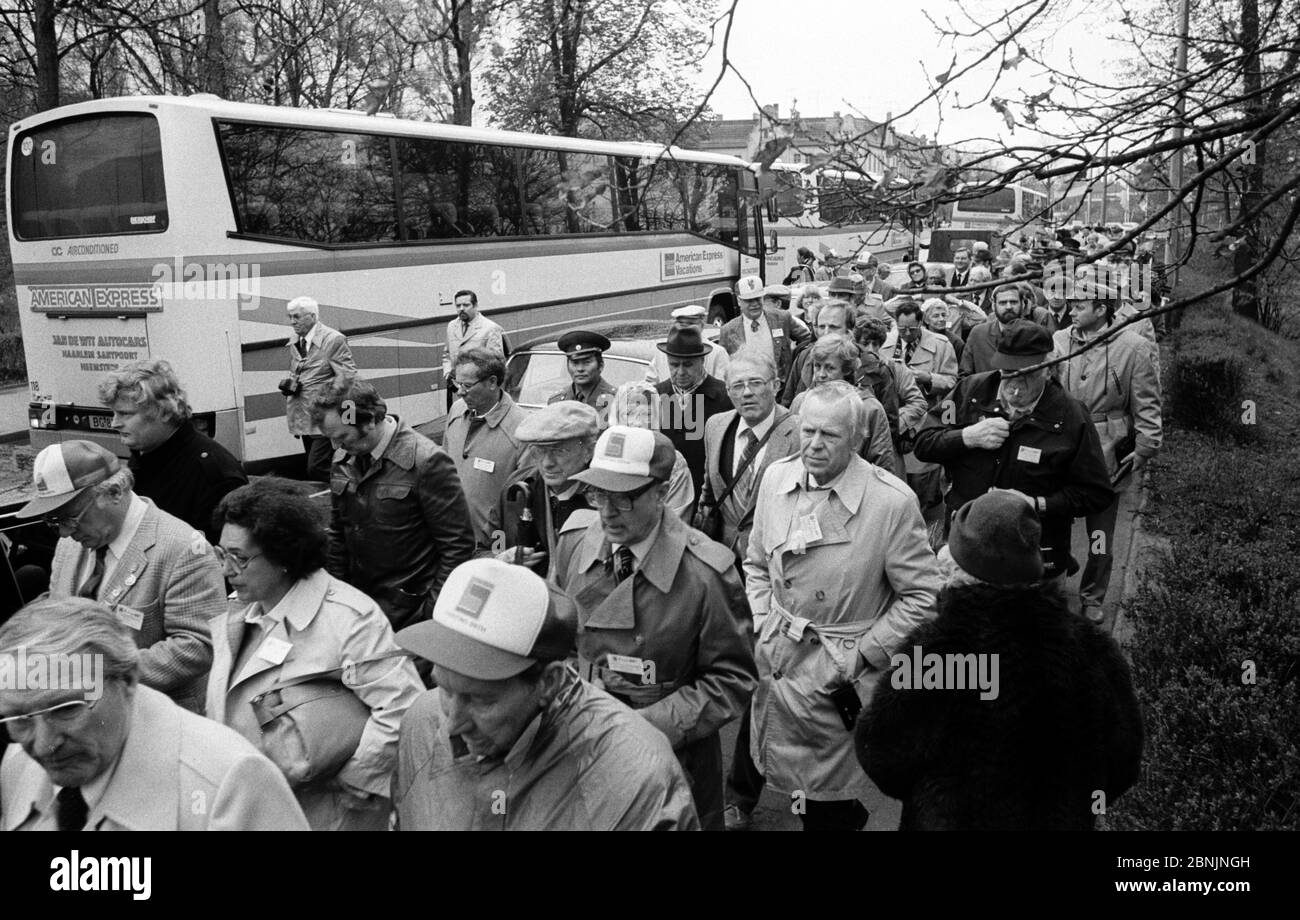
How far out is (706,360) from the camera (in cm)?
873

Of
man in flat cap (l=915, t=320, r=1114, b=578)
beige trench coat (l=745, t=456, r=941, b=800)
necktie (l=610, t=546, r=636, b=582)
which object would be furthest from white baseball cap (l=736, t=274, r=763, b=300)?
necktie (l=610, t=546, r=636, b=582)

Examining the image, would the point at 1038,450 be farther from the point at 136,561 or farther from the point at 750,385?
the point at 136,561

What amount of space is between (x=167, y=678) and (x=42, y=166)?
1027 cm

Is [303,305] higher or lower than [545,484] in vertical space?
higher

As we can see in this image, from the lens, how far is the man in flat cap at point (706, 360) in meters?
7.65

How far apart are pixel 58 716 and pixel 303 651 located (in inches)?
37.5

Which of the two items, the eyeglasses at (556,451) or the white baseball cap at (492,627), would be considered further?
the eyeglasses at (556,451)

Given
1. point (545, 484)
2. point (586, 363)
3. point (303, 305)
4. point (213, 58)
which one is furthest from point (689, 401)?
point (213, 58)

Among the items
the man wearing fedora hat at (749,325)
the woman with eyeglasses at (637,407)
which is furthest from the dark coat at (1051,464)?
the man wearing fedora hat at (749,325)

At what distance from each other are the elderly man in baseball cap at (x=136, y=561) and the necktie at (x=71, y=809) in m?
1.23

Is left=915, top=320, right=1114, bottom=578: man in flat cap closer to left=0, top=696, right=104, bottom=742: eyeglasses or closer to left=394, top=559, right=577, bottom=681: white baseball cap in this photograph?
left=394, top=559, right=577, bottom=681: white baseball cap

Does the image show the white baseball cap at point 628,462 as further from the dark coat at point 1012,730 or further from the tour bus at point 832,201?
the dark coat at point 1012,730

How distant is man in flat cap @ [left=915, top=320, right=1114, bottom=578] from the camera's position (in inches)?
215
